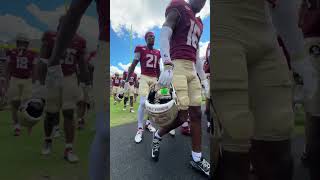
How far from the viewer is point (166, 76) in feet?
2.20

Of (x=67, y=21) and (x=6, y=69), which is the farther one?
(x=6, y=69)

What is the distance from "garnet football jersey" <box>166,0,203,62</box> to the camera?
656 millimetres

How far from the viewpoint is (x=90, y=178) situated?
0.60 meters

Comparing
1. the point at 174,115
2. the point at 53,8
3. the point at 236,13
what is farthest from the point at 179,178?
the point at 53,8

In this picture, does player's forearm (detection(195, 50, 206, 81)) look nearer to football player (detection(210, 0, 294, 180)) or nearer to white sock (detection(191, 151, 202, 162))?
white sock (detection(191, 151, 202, 162))

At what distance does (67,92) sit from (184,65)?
0.33 metres

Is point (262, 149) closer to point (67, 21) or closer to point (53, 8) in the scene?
point (67, 21)

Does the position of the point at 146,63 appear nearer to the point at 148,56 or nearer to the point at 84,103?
the point at 148,56

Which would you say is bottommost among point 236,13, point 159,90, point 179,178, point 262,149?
point 179,178

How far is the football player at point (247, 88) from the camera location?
1.28ft

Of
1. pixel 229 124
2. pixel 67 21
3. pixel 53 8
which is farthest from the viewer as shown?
pixel 53 8

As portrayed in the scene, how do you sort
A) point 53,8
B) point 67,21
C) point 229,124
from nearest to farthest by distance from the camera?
point 229,124, point 67,21, point 53,8

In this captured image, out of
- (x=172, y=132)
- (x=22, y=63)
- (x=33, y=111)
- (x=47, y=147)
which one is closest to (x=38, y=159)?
(x=47, y=147)

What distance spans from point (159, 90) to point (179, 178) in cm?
22
